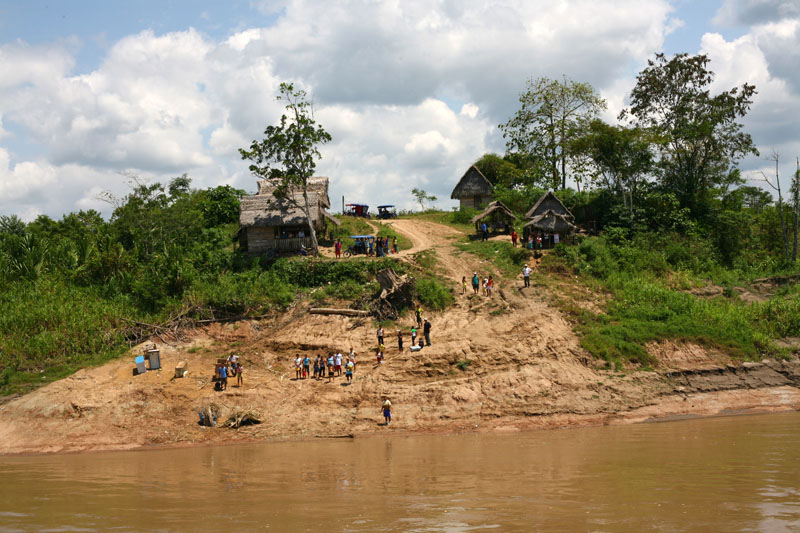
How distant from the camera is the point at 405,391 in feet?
76.2

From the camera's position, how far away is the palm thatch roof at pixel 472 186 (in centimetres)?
5288

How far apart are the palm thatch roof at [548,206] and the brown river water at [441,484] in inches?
741

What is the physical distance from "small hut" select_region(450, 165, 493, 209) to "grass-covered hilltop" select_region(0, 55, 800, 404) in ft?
24.3

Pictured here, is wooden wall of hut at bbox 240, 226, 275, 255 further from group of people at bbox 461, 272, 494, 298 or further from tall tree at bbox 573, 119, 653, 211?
tall tree at bbox 573, 119, 653, 211

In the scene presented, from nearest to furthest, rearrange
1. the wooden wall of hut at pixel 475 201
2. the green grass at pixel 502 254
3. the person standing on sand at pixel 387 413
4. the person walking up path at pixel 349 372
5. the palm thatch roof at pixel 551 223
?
1. the person standing on sand at pixel 387 413
2. the person walking up path at pixel 349 372
3. the green grass at pixel 502 254
4. the palm thatch roof at pixel 551 223
5. the wooden wall of hut at pixel 475 201

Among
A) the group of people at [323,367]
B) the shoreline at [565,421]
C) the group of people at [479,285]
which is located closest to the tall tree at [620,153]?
the group of people at [479,285]

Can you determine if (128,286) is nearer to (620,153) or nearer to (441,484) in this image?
(441,484)

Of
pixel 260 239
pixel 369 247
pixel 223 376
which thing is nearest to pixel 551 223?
pixel 369 247

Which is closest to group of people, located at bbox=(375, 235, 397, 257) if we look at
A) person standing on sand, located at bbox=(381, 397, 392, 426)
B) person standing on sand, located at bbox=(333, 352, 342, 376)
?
person standing on sand, located at bbox=(333, 352, 342, 376)

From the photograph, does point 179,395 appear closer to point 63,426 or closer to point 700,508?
point 63,426

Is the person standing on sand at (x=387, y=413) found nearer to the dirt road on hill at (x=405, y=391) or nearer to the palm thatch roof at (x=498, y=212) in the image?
the dirt road on hill at (x=405, y=391)

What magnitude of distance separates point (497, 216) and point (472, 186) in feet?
43.4

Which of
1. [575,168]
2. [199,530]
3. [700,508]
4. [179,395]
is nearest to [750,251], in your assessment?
[575,168]

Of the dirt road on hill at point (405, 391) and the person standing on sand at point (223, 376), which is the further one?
the person standing on sand at point (223, 376)
